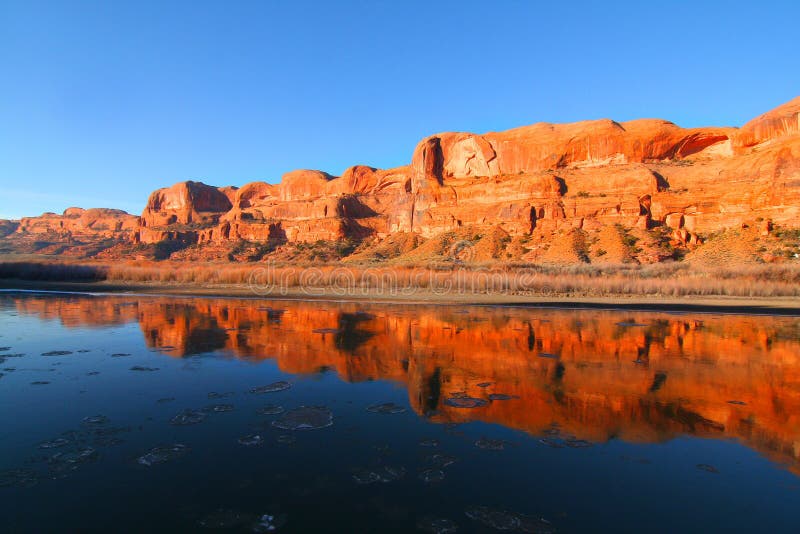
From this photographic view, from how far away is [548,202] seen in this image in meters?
62.2

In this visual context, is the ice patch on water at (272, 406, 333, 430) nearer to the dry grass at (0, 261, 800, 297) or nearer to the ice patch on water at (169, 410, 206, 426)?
the ice patch on water at (169, 410, 206, 426)

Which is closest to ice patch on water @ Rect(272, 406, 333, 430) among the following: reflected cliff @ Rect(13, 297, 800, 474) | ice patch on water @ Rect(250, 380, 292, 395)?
ice patch on water @ Rect(250, 380, 292, 395)

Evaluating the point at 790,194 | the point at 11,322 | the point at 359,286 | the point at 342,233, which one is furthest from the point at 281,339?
the point at 342,233

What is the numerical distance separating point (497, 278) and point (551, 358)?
21.9 m

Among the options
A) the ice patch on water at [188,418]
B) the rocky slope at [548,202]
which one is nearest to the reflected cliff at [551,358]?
the ice patch on water at [188,418]

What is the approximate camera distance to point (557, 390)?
281 inches

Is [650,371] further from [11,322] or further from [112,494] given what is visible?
[11,322]

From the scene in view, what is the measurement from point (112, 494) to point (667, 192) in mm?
65025

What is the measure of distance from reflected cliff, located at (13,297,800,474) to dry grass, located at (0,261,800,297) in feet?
31.5

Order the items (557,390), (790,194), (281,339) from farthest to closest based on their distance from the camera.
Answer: (790,194), (281,339), (557,390)

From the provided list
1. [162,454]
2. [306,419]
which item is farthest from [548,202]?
[162,454]

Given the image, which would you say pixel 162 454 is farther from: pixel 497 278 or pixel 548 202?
pixel 548 202

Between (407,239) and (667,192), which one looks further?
(407,239)

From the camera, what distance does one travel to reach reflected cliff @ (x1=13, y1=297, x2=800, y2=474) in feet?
19.5
